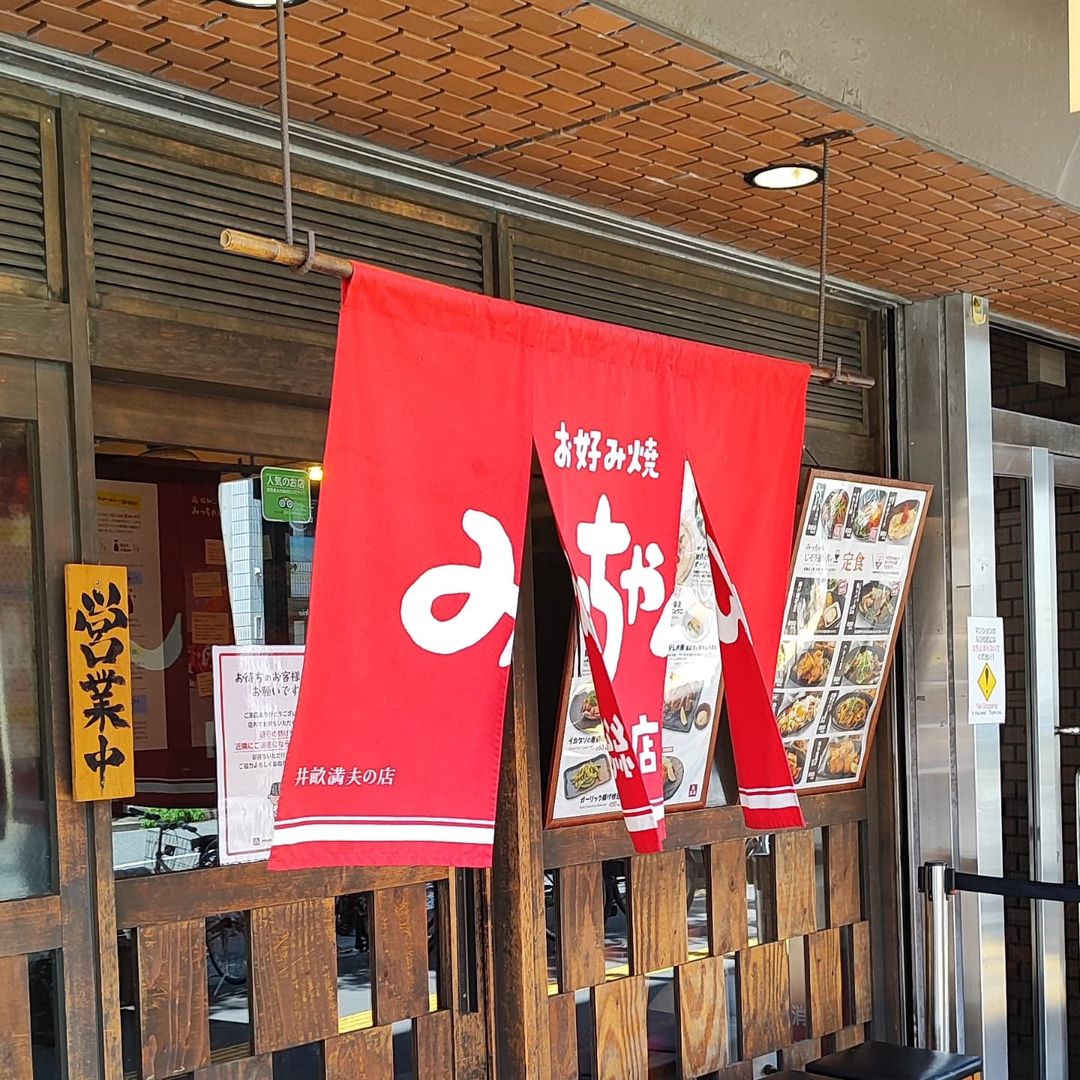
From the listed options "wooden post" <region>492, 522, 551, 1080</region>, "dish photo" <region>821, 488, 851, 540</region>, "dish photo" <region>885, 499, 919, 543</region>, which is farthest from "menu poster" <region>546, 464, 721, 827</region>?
"dish photo" <region>885, 499, 919, 543</region>

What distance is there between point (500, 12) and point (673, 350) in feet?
3.02

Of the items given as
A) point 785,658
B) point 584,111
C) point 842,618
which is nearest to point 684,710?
point 785,658

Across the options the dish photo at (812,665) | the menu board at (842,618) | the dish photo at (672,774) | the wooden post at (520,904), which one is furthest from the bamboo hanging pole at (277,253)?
the dish photo at (812,665)

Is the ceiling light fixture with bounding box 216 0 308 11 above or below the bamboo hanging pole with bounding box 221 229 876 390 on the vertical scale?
above

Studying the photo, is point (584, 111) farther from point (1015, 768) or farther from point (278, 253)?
point (1015, 768)

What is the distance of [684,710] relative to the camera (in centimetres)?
481

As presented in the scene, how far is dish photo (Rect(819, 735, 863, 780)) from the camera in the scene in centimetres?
542

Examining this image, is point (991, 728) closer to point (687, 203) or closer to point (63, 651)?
point (687, 203)

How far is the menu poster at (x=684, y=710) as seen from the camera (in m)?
4.50

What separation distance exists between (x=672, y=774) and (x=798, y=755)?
0.72 m

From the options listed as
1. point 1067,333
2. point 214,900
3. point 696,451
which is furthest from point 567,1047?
point 1067,333

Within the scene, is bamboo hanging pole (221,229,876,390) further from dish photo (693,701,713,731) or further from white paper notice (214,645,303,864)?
dish photo (693,701,713,731)

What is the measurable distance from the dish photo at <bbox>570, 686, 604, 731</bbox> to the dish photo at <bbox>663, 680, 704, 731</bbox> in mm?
343

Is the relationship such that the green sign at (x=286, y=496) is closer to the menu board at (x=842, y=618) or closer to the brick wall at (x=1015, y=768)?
the menu board at (x=842, y=618)
